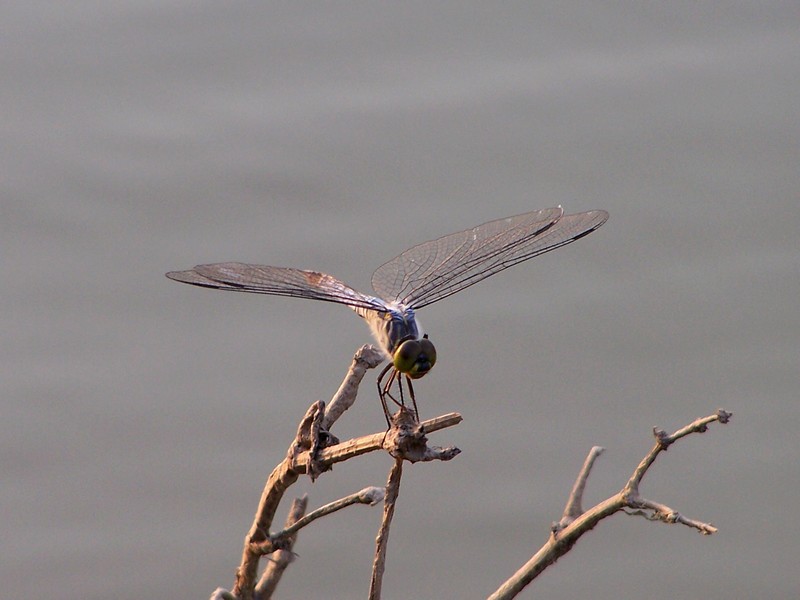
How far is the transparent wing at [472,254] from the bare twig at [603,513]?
0.35 meters

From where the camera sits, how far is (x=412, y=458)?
1.18m

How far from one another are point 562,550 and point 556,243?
51 centimetres

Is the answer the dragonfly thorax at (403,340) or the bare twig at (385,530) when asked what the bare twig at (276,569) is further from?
the bare twig at (385,530)

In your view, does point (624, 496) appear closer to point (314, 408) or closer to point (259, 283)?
point (314, 408)

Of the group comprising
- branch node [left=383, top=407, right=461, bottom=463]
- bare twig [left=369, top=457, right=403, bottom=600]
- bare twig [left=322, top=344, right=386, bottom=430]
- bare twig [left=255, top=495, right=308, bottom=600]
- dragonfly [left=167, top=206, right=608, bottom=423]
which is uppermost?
dragonfly [left=167, top=206, right=608, bottom=423]

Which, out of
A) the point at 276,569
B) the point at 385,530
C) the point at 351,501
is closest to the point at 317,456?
the point at 351,501

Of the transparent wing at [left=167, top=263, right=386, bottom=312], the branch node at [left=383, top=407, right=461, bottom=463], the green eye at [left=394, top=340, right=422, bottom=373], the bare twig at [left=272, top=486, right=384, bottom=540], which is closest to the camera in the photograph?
the branch node at [left=383, top=407, right=461, bottom=463]

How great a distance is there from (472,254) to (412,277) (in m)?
0.12

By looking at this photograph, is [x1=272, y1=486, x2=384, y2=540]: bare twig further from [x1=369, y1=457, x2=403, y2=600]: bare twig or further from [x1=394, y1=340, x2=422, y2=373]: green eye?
[x1=394, y1=340, x2=422, y2=373]: green eye

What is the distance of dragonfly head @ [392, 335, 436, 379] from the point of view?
4.59 feet

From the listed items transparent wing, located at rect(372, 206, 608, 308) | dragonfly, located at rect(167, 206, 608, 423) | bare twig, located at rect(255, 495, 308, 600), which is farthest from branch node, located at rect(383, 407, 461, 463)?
bare twig, located at rect(255, 495, 308, 600)

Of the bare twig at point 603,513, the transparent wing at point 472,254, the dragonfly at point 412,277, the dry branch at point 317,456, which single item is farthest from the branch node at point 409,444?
the transparent wing at point 472,254

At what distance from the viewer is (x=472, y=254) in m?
1.70

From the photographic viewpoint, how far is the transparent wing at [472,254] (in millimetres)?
1641
